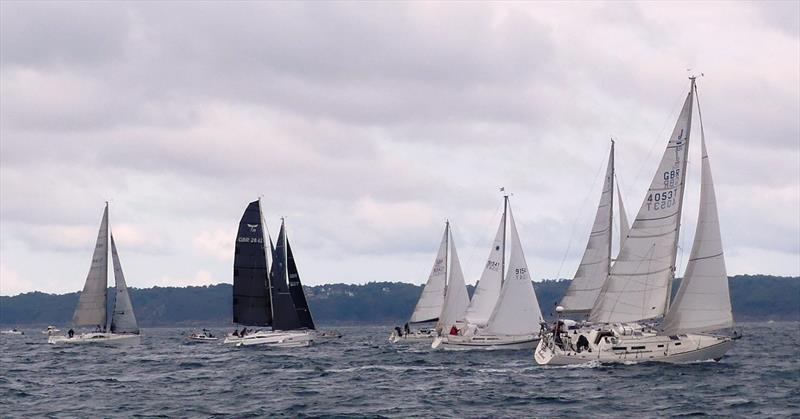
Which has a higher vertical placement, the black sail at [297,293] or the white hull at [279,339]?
the black sail at [297,293]

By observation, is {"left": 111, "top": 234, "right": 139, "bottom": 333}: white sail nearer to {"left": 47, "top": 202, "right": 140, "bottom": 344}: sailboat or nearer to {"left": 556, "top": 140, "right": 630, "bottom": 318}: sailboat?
{"left": 47, "top": 202, "right": 140, "bottom": 344}: sailboat

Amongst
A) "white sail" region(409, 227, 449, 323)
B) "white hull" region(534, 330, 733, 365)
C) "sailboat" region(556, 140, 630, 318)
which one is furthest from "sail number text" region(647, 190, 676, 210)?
"white sail" region(409, 227, 449, 323)

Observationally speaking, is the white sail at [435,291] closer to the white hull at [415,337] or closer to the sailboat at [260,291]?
the white hull at [415,337]

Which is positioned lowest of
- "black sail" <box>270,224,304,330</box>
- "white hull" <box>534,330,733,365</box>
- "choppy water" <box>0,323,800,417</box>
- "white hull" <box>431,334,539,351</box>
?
"choppy water" <box>0,323,800,417</box>

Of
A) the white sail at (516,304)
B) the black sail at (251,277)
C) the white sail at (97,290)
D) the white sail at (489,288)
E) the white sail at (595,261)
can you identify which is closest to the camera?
the white sail at (595,261)

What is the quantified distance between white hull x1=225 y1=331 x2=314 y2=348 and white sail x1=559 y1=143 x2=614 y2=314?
21600mm

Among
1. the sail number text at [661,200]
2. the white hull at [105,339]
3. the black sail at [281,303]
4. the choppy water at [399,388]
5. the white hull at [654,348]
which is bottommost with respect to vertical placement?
the choppy water at [399,388]

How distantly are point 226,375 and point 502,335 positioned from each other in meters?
22.8

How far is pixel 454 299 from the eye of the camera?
84.7m

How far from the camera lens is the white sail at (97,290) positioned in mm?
92500

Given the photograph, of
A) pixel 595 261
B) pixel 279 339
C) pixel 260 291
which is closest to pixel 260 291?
pixel 260 291

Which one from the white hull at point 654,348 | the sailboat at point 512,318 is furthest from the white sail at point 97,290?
the white hull at point 654,348

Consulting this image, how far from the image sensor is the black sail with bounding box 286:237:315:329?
86312 mm

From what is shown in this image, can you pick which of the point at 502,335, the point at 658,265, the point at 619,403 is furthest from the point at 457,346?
the point at 619,403
